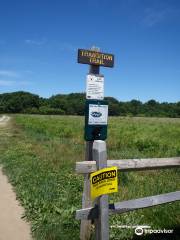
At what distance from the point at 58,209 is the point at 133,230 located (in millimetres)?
1498

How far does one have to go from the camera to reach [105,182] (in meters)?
3.69

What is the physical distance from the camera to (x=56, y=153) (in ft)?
41.6

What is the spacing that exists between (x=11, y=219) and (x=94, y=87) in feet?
9.39

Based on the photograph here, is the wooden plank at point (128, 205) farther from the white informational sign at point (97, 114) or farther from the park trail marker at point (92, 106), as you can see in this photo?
the white informational sign at point (97, 114)

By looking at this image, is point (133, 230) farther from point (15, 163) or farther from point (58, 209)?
point (15, 163)

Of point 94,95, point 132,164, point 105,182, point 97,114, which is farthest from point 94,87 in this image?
point 105,182

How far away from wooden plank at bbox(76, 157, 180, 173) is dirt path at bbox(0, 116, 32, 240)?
6.12 ft

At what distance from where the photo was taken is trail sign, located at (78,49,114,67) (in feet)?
14.4

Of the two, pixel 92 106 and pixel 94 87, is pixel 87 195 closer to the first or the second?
pixel 92 106

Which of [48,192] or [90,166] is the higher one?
[90,166]

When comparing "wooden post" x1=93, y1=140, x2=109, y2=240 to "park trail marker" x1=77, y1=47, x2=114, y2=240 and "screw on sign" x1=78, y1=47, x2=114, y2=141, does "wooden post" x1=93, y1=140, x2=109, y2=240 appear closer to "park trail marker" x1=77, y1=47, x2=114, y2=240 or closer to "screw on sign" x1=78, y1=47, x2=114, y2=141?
"park trail marker" x1=77, y1=47, x2=114, y2=240

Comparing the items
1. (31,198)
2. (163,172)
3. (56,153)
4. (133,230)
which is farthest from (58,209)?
(56,153)

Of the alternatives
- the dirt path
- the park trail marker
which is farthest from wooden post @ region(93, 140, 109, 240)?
the dirt path

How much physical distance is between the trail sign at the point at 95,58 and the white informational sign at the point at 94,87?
0.19 metres
